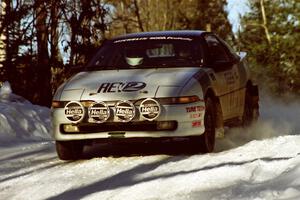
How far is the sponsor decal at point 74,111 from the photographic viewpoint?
7832 mm

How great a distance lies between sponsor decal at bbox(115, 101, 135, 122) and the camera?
302 inches

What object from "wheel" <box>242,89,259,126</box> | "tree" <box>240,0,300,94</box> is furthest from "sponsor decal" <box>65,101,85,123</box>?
"tree" <box>240,0,300,94</box>

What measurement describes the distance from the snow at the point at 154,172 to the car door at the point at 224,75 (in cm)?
50

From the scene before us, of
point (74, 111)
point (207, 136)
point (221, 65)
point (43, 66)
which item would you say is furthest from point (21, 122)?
point (43, 66)

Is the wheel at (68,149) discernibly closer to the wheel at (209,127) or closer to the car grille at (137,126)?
the car grille at (137,126)

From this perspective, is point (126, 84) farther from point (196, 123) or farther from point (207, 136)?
point (207, 136)

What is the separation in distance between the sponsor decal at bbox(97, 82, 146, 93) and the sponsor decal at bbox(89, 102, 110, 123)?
193 millimetres

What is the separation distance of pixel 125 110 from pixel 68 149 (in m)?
1.05

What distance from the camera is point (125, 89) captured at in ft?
25.7

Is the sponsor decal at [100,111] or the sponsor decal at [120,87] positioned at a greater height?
the sponsor decal at [120,87]

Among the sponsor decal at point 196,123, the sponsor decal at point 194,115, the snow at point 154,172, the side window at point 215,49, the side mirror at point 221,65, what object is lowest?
the snow at point 154,172

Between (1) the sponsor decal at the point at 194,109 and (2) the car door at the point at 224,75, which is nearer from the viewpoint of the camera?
(1) the sponsor decal at the point at 194,109

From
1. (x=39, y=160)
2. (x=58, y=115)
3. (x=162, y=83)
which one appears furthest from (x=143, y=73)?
(x=39, y=160)

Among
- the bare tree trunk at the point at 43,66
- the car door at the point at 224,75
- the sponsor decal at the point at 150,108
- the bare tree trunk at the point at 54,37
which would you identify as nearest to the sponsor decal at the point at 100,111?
the sponsor decal at the point at 150,108
